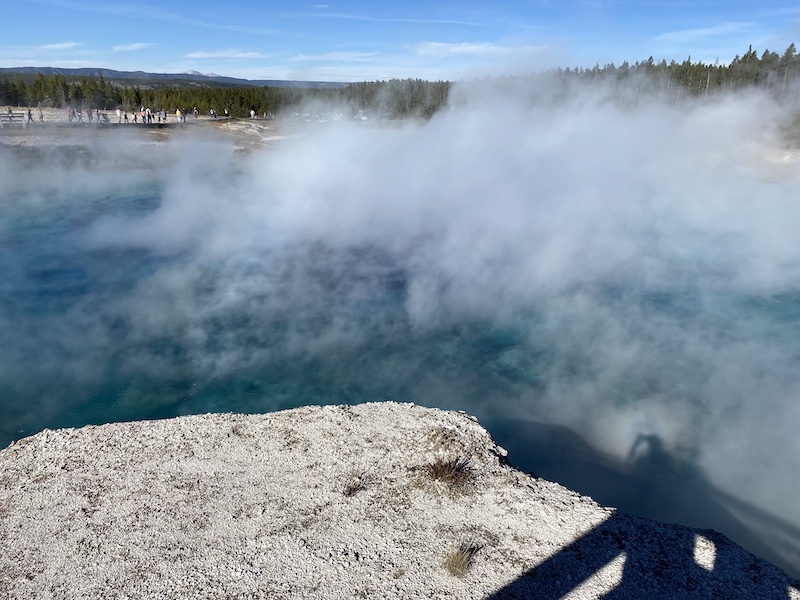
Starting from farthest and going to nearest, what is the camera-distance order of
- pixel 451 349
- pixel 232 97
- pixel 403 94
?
1. pixel 403 94
2. pixel 232 97
3. pixel 451 349

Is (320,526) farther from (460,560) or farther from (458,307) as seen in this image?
(458,307)

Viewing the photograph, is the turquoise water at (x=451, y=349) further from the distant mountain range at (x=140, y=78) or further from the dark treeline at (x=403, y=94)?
the distant mountain range at (x=140, y=78)

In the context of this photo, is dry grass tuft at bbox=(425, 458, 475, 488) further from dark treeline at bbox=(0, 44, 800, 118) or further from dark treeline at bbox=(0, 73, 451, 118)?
dark treeline at bbox=(0, 73, 451, 118)

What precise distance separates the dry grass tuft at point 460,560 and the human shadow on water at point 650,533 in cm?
25

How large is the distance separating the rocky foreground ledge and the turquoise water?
1.54 metres

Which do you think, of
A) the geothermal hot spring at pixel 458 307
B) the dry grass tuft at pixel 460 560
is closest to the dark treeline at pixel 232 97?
the geothermal hot spring at pixel 458 307

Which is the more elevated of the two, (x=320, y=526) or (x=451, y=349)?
(x=320, y=526)

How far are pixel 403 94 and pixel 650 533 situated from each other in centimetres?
4006

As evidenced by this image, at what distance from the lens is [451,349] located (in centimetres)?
809

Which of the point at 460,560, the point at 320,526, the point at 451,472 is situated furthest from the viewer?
the point at 451,472

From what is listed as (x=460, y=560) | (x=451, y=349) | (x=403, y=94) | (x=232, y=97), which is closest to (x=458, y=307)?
A: (x=451, y=349)

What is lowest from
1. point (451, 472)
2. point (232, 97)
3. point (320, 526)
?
point (320, 526)

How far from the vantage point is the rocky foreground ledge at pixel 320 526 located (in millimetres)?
3666

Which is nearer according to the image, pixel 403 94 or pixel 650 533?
pixel 650 533
